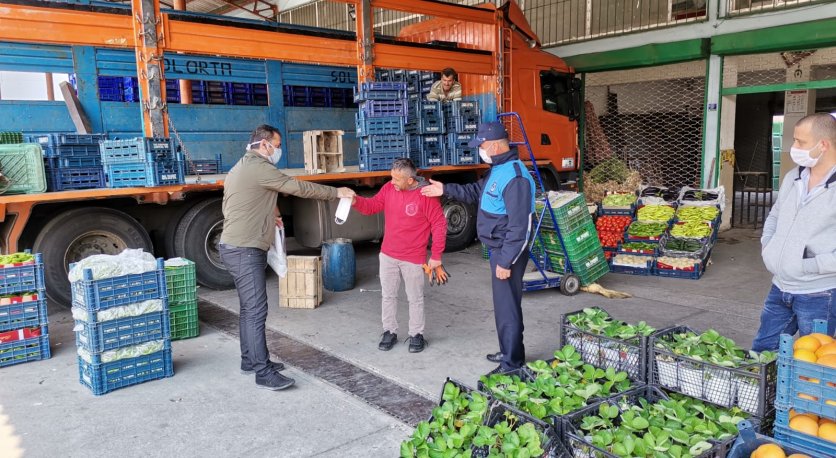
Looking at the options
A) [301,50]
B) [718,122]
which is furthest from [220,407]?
[718,122]

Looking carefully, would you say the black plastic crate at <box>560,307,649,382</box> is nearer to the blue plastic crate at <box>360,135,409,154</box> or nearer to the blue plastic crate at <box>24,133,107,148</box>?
the blue plastic crate at <box>360,135,409,154</box>

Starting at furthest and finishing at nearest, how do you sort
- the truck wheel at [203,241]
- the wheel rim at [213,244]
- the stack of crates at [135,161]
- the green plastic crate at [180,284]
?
the wheel rim at [213,244]
the truck wheel at [203,241]
the stack of crates at [135,161]
the green plastic crate at [180,284]

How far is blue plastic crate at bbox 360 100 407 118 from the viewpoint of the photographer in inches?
322

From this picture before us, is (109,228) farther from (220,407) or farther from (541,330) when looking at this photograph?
(541,330)

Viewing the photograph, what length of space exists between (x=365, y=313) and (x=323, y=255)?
1340 mm

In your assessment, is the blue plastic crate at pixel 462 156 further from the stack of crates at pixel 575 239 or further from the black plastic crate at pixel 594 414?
the black plastic crate at pixel 594 414

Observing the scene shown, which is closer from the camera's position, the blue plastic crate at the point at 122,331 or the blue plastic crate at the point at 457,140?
the blue plastic crate at the point at 122,331

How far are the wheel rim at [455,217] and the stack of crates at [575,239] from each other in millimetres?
2822

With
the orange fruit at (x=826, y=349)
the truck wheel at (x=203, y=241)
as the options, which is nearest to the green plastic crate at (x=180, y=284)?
the truck wheel at (x=203, y=241)

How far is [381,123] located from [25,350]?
4.88 metres

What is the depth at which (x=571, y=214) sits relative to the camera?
7016 mm

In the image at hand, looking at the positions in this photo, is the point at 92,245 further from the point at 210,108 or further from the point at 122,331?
the point at 210,108

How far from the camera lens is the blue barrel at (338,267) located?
24.7 feet

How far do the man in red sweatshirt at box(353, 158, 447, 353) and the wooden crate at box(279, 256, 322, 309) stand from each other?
5.48 feet
